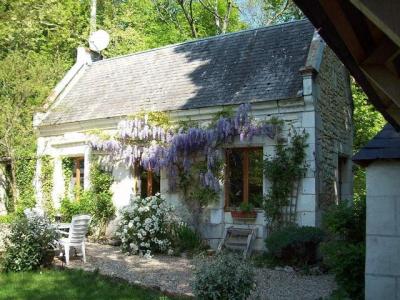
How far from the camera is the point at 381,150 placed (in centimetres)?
533

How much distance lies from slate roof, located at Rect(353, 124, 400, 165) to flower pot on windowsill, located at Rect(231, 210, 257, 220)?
4597 millimetres

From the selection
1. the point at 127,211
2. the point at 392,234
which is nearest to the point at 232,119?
the point at 127,211

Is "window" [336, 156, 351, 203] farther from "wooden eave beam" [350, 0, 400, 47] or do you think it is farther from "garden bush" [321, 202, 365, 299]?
"wooden eave beam" [350, 0, 400, 47]

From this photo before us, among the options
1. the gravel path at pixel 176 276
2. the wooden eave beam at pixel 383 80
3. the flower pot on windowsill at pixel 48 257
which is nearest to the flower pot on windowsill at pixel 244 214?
Result: the gravel path at pixel 176 276

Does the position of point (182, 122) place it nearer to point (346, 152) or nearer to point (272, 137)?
point (272, 137)

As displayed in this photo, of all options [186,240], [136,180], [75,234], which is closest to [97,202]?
[136,180]

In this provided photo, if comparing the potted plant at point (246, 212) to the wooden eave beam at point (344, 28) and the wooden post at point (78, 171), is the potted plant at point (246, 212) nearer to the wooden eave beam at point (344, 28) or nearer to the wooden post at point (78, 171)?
the wooden post at point (78, 171)

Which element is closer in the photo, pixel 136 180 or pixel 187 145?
pixel 187 145

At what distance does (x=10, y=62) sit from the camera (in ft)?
44.8

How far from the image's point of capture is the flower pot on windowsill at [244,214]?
9.90 metres

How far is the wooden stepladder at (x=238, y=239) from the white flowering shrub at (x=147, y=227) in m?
1.16

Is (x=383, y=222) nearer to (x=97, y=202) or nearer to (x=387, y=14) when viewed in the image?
(x=387, y=14)

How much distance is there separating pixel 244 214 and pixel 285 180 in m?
1.15

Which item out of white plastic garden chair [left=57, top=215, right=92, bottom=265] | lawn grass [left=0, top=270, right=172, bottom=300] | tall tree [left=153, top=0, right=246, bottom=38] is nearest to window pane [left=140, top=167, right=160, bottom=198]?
white plastic garden chair [left=57, top=215, right=92, bottom=265]
